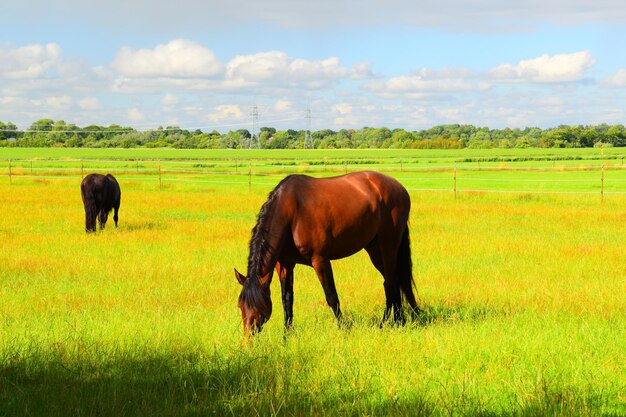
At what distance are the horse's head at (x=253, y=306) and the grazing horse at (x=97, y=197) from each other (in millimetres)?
11925

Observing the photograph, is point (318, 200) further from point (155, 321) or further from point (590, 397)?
point (590, 397)

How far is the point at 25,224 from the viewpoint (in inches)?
756

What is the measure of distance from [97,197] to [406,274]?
452 inches

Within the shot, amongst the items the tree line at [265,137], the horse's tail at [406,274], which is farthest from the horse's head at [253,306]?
the tree line at [265,137]

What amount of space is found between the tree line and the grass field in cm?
12502

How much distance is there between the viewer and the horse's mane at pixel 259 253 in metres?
6.25

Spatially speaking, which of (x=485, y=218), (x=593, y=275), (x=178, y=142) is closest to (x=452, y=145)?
(x=178, y=142)

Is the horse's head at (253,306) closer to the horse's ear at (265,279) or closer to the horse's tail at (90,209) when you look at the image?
the horse's ear at (265,279)

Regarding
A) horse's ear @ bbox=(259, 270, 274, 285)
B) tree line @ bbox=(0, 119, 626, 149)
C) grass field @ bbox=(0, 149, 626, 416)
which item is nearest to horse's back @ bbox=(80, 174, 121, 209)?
grass field @ bbox=(0, 149, 626, 416)

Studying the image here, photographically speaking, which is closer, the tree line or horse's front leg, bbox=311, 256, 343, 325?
horse's front leg, bbox=311, 256, 343, 325

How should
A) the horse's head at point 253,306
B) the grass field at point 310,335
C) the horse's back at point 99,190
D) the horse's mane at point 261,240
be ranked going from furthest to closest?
the horse's back at point 99,190 < the horse's mane at point 261,240 < the horse's head at point 253,306 < the grass field at point 310,335

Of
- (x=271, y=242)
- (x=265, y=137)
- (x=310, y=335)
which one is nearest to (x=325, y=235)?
(x=271, y=242)

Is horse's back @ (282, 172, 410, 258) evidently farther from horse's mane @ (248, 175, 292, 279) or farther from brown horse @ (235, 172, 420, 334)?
horse's mane @ (248, 175, 292, 279)

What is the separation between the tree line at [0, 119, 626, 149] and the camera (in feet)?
477
